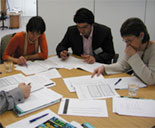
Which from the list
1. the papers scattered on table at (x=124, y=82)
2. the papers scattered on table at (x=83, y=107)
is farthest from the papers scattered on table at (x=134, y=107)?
the papers scattered on table at (x=124, y=82)

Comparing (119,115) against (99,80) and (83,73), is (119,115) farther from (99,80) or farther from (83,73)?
(83,73)

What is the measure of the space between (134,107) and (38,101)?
663 millimetres

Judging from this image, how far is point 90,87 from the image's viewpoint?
1.49 metres

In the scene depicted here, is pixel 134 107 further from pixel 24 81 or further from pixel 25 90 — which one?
pixel 24 81

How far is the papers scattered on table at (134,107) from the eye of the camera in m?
1.15

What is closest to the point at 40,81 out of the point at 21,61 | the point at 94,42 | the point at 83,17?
the point at 21,61

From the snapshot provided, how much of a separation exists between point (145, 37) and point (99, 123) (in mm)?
904

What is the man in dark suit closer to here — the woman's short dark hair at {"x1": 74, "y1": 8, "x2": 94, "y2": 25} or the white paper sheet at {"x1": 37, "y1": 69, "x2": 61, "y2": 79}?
the woman's short dark hair at {"x1": 74, "y1": 8, "x2": 94, "y2": 25}

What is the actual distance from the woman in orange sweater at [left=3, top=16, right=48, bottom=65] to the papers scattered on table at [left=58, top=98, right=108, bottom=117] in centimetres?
94

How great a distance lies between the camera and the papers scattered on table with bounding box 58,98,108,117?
45.0 inches

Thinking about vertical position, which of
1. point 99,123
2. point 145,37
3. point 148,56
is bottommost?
point 99,123

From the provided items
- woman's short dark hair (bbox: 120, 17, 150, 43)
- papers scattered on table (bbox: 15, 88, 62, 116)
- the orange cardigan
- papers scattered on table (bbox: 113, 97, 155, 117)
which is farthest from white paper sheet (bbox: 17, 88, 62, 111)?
the orange cardigan

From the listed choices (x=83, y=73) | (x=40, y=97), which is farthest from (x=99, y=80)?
(x=40, y=97)

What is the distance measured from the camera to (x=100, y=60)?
2305mm
